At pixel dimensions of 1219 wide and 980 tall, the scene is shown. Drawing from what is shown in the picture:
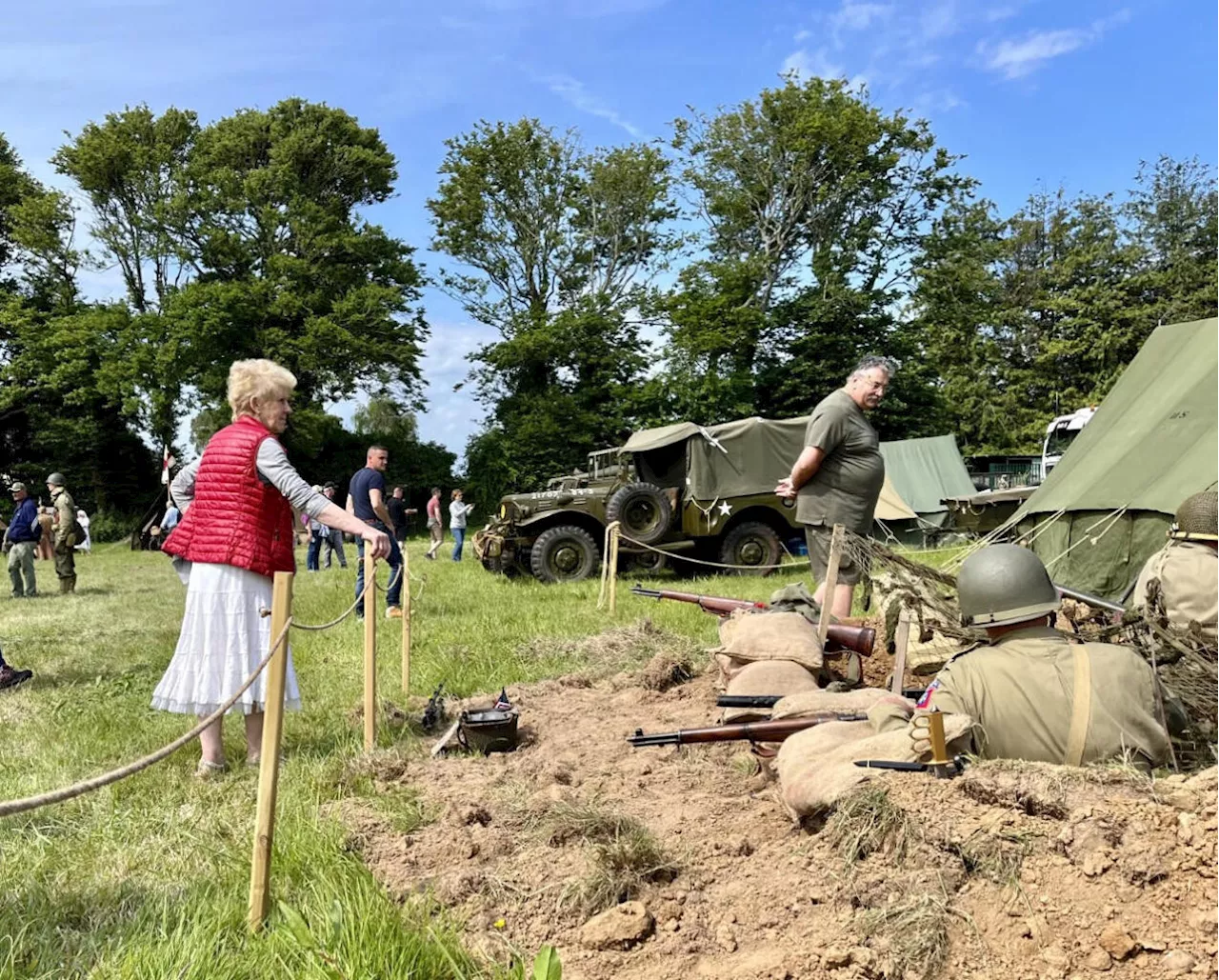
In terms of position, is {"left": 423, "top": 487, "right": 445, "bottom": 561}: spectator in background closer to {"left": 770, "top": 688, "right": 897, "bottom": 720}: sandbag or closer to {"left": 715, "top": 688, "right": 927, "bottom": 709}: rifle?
{"left": 715, "top": 688, "right": 927, "bottom": 709}: rifle

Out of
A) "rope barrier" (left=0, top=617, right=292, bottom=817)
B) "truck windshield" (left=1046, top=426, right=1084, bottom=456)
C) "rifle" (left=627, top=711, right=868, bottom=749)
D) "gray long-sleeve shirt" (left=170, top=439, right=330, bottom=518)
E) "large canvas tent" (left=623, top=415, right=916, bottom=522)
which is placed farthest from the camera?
"truck windshield" (left=1046, top=426, right=1084, bottom=456)

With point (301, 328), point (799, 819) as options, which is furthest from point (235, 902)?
point (301, 328)

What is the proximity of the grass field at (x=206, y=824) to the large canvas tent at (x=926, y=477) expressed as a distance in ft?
35.6

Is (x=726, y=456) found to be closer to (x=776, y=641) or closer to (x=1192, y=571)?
(x=776, y=641)

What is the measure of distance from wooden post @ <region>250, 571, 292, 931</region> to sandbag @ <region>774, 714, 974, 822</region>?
1522mm

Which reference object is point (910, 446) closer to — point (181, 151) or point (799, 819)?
point (799, 819)

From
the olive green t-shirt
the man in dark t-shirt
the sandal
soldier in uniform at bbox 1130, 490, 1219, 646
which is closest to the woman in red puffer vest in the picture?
the sandal

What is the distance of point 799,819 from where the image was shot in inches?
112

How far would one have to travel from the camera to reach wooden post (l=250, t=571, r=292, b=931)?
2543 millimetres

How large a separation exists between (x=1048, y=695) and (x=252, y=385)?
3.05 m

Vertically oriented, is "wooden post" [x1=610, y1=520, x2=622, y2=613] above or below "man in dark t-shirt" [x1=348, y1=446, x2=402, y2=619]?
below

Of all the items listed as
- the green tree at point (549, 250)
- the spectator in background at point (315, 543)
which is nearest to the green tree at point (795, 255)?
the green tree at point (549, 250)

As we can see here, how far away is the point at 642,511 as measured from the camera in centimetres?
1187

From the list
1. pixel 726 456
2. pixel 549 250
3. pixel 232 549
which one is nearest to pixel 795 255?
pixel 549 250
